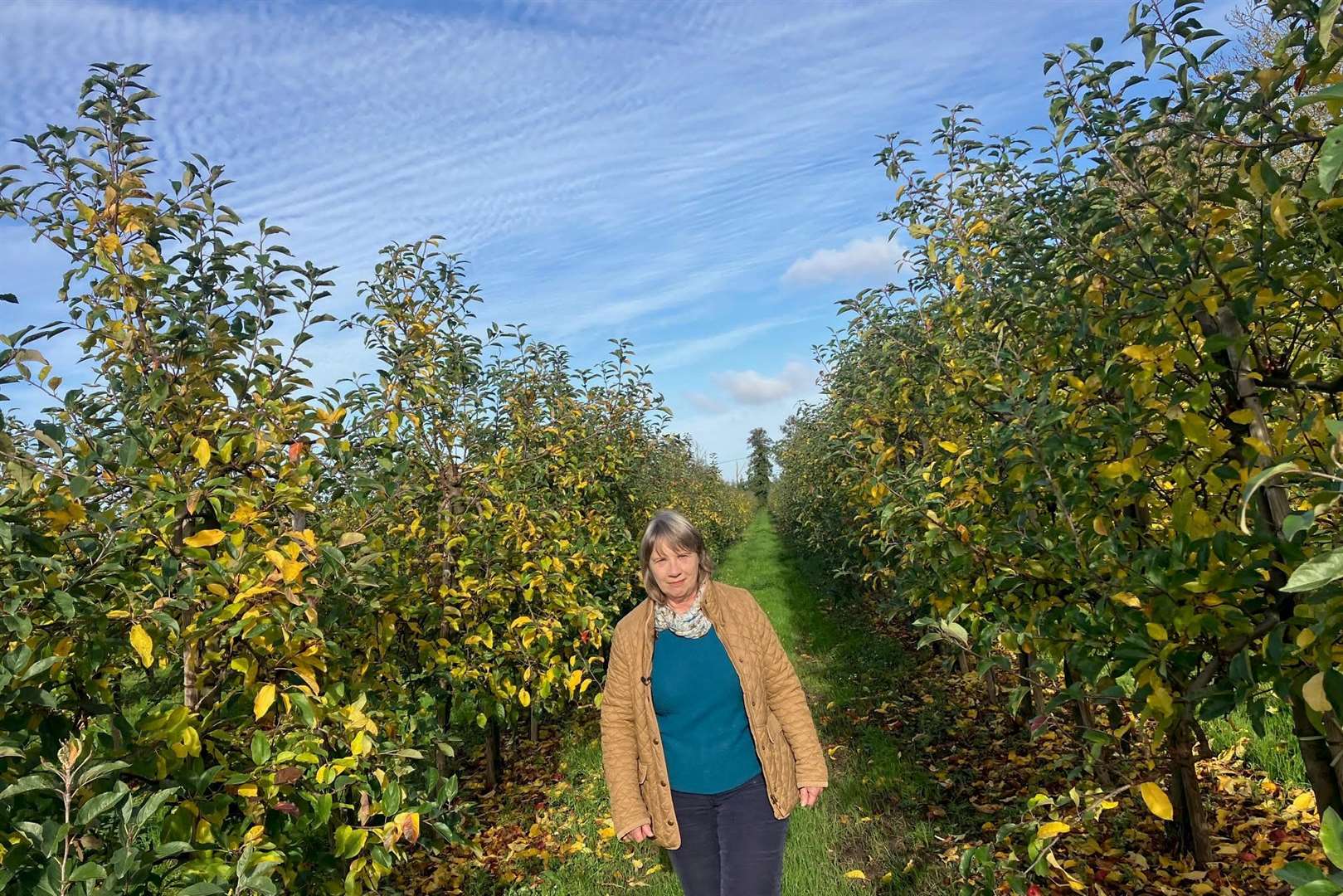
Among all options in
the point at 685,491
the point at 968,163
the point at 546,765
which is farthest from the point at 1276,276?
the point at 685,491

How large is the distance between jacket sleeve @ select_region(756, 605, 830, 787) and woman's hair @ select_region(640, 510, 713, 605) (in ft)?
Result: 0.95

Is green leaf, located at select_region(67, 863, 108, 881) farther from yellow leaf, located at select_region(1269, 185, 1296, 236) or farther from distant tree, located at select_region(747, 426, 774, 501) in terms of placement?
distant tree, located at select_region(747, 426, 774, 501)

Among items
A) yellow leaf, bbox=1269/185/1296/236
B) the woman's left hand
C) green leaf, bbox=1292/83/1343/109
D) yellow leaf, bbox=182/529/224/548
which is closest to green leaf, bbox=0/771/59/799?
yellow leaf, bbox=182/529/224/548

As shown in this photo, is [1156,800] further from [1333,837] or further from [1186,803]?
[1186,803]

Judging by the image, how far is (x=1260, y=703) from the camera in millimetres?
1708

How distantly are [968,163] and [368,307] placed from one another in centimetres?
359

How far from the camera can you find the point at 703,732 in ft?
9.19

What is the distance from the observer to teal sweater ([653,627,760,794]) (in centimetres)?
278

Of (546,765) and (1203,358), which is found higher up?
(1203,358)

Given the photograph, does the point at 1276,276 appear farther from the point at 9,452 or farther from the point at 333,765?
the point at 9,452

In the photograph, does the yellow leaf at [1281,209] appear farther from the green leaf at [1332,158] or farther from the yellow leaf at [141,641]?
the yellow leaf at [141,641]

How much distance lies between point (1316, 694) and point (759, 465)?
62.0 m

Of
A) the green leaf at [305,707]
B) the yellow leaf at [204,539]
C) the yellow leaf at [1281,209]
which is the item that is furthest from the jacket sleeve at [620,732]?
the yellow leaf at [1281,209]

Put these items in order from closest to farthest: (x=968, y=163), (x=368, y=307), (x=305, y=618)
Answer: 1. (x=305, y=618)
2. (x=968, y=163)
3. (x=368, y=307)
